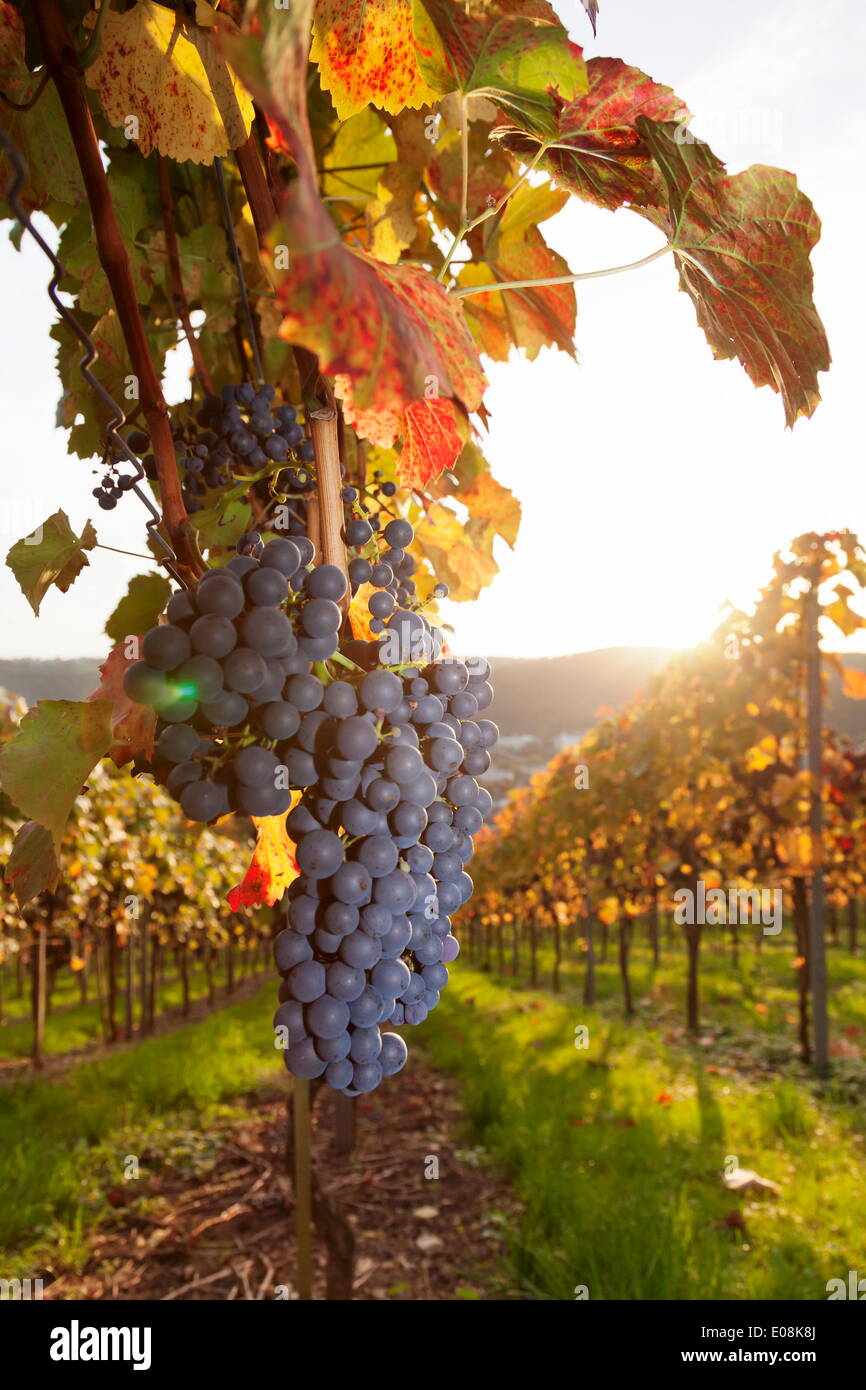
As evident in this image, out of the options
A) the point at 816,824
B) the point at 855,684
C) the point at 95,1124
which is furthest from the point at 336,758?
the point at 816,824

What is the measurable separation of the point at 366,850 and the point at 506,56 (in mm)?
707

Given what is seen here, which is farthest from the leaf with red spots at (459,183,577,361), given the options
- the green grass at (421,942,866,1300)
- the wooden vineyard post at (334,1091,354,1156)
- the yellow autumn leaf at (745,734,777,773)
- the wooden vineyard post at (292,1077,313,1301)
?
the yellow autumn leaf at (745,734,777,773)

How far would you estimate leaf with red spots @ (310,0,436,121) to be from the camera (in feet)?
2.43

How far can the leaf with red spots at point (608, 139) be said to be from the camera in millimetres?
808

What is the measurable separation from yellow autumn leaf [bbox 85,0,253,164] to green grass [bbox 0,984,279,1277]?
15.4 ft

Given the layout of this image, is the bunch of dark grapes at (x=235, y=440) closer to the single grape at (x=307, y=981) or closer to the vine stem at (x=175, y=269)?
the vine stem at (x=175, y=269)

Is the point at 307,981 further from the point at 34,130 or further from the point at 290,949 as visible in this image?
the point at 34,130

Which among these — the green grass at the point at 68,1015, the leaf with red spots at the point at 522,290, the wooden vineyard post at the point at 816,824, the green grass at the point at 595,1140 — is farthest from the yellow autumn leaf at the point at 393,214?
the green grass at the point at 68,1015

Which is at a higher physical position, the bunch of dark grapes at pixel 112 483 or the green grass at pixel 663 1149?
the bunch of dark grapes at pixel 112 483

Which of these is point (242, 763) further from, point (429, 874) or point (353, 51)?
point (353, 51)

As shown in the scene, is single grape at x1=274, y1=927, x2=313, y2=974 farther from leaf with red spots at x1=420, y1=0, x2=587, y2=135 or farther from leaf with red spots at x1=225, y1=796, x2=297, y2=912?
leaf with red spots at x1=420, y1=0, x2=587, y2=135

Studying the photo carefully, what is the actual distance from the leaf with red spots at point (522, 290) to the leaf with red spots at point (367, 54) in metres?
0.36

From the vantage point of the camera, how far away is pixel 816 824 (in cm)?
747
